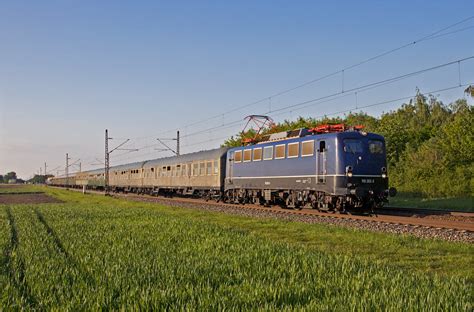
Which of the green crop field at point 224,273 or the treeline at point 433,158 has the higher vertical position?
the treeline at point 433,158

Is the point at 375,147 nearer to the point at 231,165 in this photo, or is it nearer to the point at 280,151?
the point at 280,151

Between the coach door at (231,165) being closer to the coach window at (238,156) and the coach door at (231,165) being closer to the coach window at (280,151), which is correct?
the coach window at (238,156)

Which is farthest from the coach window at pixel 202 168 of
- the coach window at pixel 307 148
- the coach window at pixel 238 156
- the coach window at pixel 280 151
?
the coach window at pixel 307 148

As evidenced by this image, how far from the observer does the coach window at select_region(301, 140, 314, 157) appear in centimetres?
2631

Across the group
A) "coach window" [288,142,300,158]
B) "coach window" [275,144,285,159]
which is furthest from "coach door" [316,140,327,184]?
"coach window" [275,144,285,159]

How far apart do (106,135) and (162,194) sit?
11.2 meters

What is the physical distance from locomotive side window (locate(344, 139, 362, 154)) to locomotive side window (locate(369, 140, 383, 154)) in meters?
0.71

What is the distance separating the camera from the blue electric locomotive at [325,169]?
24234mm

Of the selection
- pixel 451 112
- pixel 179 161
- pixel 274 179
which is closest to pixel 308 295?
pixel 274 179

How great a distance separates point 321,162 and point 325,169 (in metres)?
0.47

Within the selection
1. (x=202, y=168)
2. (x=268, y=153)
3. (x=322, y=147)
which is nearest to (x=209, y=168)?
(x=202, y=168)

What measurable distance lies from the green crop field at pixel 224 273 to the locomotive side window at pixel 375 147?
1007 centimetres

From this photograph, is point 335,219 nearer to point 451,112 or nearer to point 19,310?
point 19,310

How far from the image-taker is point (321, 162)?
Result: 25422 mm
